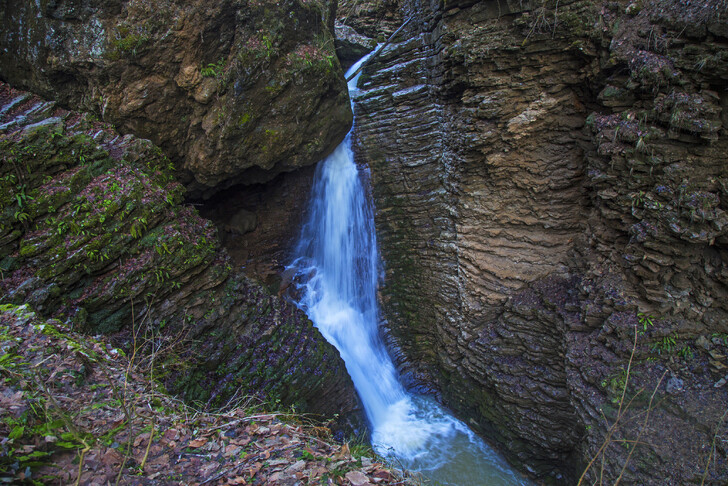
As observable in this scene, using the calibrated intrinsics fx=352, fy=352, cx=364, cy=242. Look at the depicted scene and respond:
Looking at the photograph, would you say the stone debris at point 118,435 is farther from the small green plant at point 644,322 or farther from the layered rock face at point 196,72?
the small green plant at point 644,322

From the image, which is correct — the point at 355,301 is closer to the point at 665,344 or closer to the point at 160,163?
the point at 160,163

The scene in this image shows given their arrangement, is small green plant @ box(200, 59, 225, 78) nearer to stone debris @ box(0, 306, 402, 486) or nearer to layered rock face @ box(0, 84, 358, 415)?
layered rock face @ box(0, 84, 358, 415)

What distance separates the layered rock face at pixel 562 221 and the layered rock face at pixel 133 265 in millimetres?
3152

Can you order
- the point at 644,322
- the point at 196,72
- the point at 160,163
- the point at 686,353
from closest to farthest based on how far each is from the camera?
the point at 686,353
the point at 644,322
the point at 196,72
the point at 160,163

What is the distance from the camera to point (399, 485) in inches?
105

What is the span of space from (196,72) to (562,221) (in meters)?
6.74

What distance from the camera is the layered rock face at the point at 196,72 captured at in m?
5.29

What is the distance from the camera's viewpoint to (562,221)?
6031mm

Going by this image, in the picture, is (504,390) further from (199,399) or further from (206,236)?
(206,236)

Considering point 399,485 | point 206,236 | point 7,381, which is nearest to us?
point 7,381

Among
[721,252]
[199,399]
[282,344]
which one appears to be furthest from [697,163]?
[199,399]

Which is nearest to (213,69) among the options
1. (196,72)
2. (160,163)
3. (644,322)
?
(196,72)

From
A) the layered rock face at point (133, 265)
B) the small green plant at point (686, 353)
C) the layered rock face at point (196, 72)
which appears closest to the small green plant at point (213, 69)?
the layered rock face at point (196, 72)

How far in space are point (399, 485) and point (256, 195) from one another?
24.8 ft
